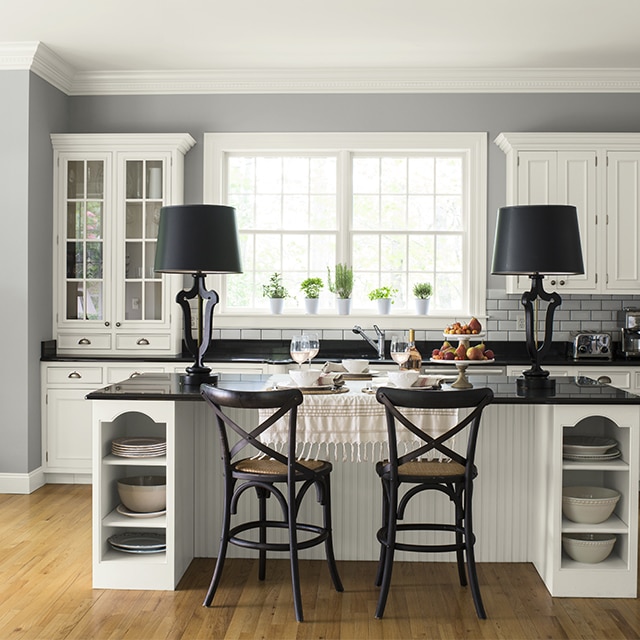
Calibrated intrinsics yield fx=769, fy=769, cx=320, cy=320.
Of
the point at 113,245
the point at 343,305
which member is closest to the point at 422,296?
the point at 343,305

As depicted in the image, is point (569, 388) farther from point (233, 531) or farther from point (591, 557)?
point (233, 531)

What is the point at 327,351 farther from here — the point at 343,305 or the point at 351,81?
the point at 351,81

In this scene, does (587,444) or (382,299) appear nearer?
(587,444)

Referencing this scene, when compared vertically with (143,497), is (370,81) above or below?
above

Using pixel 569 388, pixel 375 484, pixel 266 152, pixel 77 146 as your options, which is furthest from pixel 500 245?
pixel 77 146

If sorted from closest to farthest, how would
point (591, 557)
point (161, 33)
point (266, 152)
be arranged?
point (591, 557)
point (161, 33)
point (266, 152)

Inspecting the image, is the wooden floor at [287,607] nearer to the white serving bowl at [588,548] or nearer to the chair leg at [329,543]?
the chair leg at [329,543]

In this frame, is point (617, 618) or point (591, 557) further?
point (591, 557)

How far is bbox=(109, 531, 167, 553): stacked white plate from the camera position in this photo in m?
3.47

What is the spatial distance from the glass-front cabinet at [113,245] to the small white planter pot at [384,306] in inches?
58.8

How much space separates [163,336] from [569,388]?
3010mm

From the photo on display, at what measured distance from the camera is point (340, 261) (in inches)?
231

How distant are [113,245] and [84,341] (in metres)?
0.73

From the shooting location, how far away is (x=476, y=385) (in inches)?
140
